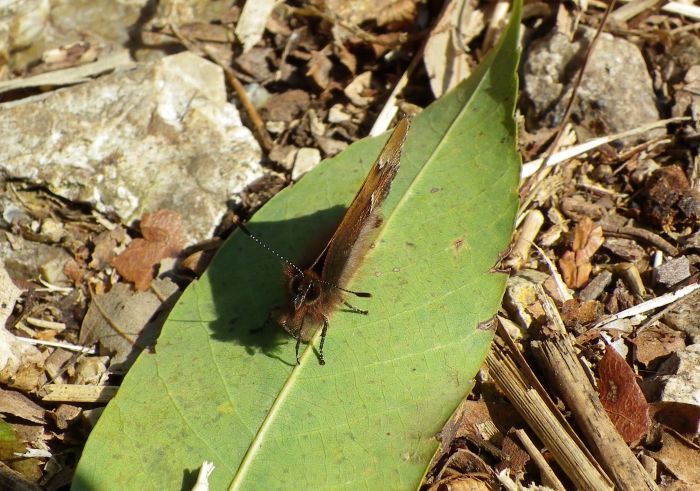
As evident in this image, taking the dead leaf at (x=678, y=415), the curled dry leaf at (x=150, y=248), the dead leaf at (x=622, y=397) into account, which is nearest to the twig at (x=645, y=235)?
the dead leaf at (x=622, y=397)

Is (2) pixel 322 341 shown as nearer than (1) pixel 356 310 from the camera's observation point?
Yes

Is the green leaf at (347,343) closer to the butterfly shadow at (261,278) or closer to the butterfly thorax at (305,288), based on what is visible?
the butterfly shadow at (261,278)


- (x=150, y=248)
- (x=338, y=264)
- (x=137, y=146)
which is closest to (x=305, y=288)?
(x=338, y=264)

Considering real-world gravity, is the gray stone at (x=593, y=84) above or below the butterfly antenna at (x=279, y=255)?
above

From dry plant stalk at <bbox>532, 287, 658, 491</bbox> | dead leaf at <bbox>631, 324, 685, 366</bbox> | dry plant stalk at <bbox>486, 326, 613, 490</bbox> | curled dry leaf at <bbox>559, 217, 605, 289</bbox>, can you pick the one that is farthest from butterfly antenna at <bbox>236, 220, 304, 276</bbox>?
dead leaf at <bbox>631, 324, 685, 366</bbox>

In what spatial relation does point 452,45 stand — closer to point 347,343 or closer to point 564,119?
point 564,119

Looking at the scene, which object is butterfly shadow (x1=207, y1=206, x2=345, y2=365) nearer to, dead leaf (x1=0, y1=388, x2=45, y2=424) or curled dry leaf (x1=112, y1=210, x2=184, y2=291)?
curled dry leaf (x1=112, y1=210, x2=184, y2=291)
